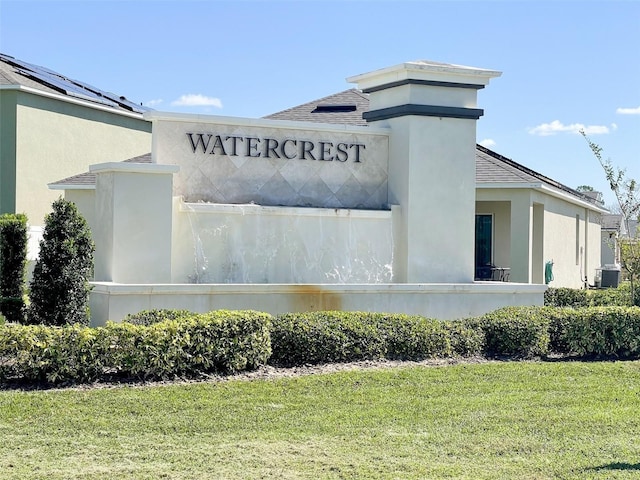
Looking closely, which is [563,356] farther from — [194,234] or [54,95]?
[54,95]

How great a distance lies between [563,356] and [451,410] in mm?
4180

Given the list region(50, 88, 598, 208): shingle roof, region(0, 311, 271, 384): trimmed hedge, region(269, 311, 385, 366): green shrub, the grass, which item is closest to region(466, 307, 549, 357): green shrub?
the grass

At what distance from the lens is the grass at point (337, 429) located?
6.71m

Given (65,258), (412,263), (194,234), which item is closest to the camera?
(65,258)

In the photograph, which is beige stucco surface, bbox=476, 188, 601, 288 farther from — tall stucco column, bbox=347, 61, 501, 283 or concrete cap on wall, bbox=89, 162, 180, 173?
concrete cap on wall, bbox=89, 162, 180, 173

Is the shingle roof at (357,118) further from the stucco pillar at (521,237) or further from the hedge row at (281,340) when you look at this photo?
the hedge row at (281,340)

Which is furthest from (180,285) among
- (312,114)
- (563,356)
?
(312,114)

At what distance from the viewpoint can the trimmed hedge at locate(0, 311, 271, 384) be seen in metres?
A: 9.38

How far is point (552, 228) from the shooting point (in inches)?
1011

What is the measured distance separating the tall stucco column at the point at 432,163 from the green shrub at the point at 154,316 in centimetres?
454

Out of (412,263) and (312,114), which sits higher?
(312,114)

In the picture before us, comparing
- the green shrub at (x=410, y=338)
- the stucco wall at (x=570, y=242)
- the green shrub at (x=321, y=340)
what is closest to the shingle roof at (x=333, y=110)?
the stucco wall at (x=570, y=242)

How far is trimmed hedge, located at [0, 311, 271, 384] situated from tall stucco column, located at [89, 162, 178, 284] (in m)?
2.48

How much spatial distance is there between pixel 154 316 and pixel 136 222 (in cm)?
201
